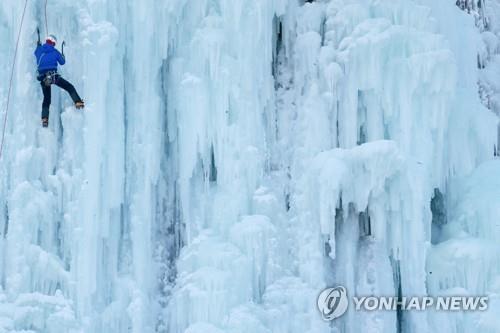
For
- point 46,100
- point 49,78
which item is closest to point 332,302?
point 46,100

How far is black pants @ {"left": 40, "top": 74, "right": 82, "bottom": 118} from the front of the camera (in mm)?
8688

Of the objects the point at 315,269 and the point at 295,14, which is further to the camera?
the point at 295,14

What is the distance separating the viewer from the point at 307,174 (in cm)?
933

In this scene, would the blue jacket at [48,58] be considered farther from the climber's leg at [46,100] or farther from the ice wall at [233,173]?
the ice wall at [233,173]

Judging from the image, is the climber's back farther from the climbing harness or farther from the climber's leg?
the climber's leg

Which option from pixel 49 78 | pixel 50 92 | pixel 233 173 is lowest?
pixel 233 173

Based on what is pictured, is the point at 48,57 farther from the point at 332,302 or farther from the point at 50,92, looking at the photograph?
the point at 332,302

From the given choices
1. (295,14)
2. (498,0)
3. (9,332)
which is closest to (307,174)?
(295,14)

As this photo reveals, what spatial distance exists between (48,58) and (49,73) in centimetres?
17

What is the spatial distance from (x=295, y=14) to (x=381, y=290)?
370 cm

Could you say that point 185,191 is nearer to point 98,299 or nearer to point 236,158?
point 236,158

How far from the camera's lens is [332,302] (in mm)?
9172

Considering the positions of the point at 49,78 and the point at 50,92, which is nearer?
the point at 49,78

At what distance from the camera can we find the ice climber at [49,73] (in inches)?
342
